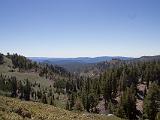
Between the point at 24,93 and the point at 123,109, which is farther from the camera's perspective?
the point at 24,93

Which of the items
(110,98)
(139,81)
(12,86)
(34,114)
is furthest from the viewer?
(12,86)

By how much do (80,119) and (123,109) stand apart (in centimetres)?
5979

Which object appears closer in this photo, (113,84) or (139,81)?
(113,84)

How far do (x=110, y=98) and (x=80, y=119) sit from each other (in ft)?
329

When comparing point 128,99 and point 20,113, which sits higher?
point 20,113

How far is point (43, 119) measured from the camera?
39281 mm

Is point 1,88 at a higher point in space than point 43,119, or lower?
lower

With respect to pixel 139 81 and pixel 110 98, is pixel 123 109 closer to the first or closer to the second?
pixel 110 98

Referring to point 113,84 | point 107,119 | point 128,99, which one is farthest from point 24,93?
point 107,119

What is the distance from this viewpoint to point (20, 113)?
127ft

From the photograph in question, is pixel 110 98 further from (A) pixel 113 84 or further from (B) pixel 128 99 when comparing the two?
(B) pixel 128 99

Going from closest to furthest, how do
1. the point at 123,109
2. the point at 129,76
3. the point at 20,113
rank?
the point at 20,113
the point at 123,109
the point at 129,76

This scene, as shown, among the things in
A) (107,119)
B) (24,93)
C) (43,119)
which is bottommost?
(24,93)

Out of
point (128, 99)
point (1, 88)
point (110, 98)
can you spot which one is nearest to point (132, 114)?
point (128, 99)
